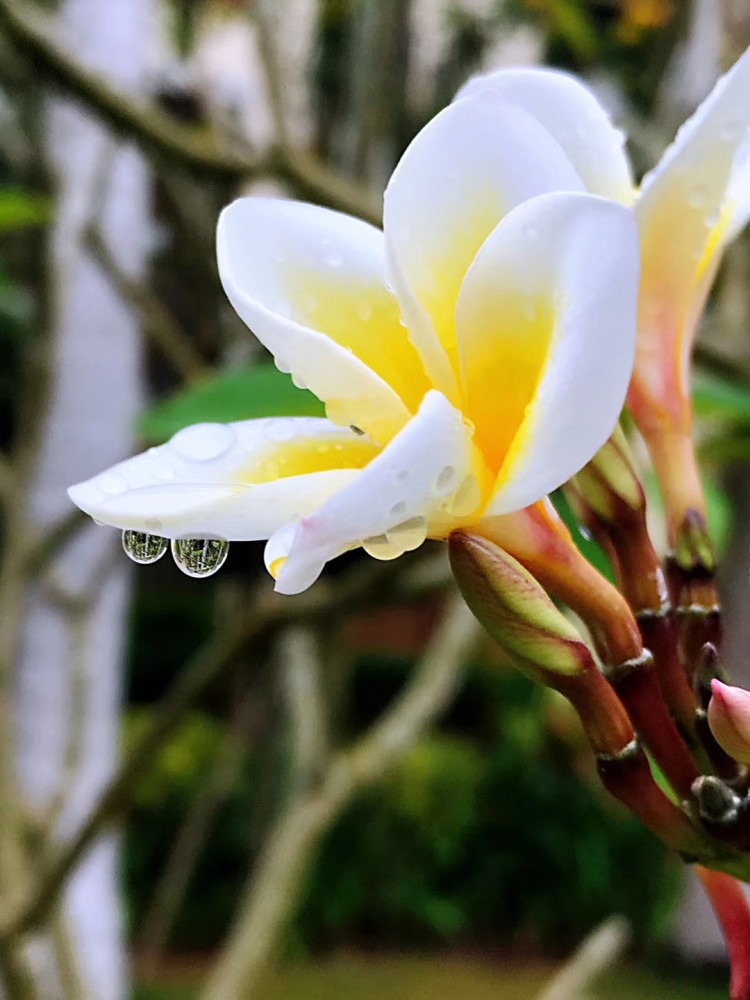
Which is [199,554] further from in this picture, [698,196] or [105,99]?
[105,99]

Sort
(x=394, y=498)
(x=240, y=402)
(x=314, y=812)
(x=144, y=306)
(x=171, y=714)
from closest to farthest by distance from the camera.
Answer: (x=394, y=498)
(x=240, y=402)
(x=171, y=714)
(x=314, y=812)
(x=144, y=306)

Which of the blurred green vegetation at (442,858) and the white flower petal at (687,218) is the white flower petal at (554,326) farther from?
the blurred green vegetation at (442,858)

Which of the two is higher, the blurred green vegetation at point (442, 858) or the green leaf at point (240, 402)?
the green leaf at point (240, 402)

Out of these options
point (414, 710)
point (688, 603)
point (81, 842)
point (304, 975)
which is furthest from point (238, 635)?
point (304, 975)

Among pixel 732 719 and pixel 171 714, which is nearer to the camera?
pixel 732 719

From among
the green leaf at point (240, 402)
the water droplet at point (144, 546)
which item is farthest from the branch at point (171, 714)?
the water droplet at point (144, 546)

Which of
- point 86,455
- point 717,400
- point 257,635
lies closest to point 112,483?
point 717,400
